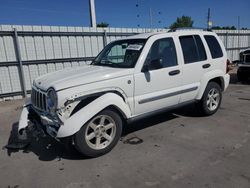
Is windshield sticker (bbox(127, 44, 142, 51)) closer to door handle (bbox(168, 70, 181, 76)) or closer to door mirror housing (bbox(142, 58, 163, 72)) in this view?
door mirror housing (bbox(142, 58, 163, 72))

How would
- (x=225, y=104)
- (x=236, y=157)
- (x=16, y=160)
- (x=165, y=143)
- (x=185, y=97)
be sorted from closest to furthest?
(x=236, y=157), (x=16, y=160), (x=165, y=143), (x=185, y=97), (x=225, y=104)

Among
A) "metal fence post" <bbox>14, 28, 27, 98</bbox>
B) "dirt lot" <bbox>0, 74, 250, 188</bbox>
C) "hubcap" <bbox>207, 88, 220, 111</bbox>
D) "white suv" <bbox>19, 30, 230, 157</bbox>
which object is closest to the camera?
"dirt lot" <bbox>0, 74, 250, 188</bbox>

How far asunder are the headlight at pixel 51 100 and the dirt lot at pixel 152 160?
0.91 metres

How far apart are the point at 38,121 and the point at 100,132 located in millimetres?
1094

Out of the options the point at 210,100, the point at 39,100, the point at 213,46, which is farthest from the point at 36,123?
the point at 213,46

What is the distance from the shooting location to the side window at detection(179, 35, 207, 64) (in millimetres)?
4738

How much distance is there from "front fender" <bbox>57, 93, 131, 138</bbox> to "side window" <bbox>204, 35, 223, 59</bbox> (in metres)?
2.74

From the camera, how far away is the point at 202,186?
2.85 metres

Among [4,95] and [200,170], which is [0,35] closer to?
[4,95]

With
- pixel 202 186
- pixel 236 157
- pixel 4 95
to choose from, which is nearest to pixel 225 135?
pixel 236 157

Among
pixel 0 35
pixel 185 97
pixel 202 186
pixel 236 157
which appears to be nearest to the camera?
pixel 202 186

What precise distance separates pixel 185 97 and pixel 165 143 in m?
1.22

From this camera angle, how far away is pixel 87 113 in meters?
3.40

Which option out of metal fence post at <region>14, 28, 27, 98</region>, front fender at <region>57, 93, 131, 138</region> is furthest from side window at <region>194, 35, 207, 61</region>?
metal fence post at <region>14, 28, 27, 98</region>
